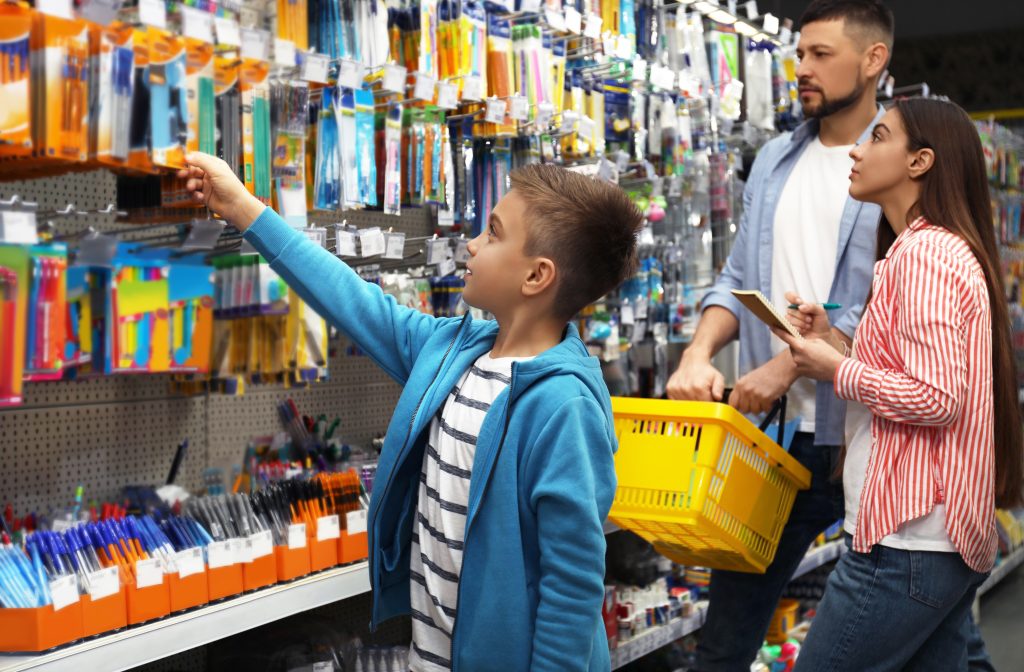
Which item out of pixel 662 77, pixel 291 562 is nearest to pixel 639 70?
pixel 662 77

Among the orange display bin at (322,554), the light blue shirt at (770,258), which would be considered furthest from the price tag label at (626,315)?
the orange display bin at (322,554)

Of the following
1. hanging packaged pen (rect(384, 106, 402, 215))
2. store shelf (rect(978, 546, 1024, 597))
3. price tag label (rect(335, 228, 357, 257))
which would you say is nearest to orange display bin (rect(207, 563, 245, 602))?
price tag label (rect(335, 228, 357, 257))

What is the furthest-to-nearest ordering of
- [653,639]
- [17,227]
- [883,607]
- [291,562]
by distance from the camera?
[653,639], [291,562], [883,607], [17,227]

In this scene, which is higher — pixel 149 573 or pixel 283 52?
pixel 283 52

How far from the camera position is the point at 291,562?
85.3 inches

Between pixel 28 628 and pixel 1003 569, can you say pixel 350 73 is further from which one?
pixel 1003 569

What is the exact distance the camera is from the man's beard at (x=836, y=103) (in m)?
2.73

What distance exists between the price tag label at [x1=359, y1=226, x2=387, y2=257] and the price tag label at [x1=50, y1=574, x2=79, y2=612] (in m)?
0.95

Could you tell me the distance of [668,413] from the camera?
2.32 metres

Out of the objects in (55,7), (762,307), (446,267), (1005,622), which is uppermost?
(55,7)

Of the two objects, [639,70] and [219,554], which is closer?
[219,554]

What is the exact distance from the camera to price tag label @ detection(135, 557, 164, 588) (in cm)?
185

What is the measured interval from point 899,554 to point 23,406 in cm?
197

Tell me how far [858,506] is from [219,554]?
1.32 metres
